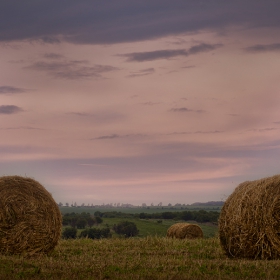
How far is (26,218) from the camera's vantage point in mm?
17078

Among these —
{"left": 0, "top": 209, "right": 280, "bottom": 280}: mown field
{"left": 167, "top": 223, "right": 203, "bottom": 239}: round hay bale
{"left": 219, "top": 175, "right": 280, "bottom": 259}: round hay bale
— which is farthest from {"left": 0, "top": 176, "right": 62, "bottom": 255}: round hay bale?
{"left": 167, "top": 223, "right": 203, "bottom": 239}: round hay bale

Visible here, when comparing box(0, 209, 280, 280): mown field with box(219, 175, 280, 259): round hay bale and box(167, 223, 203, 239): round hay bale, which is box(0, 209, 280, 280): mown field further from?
box(167, 223, 203, 239): round hay bale

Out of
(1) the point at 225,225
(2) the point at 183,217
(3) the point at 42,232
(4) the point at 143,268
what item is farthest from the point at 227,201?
(2) the point at 183,217

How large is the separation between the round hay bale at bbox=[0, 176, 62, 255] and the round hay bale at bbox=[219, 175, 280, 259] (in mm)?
6379

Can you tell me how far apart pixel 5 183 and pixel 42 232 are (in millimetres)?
2301

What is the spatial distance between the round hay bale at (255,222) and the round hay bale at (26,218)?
6379 mm

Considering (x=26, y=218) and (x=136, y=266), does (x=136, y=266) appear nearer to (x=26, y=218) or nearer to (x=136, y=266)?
(x=136, y=266)

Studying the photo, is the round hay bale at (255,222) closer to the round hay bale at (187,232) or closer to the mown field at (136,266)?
the mown field at (136,266)

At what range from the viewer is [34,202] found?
57.4 ft

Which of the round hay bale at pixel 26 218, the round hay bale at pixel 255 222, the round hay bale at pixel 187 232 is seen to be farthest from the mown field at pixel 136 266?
the round hay bale at pixel 187 232

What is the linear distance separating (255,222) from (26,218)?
7991mm

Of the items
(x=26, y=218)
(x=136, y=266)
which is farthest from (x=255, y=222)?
(x=26, y=218)

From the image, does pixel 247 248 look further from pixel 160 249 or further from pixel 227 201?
pixel 160 249

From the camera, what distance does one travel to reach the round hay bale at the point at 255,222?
15.4m
